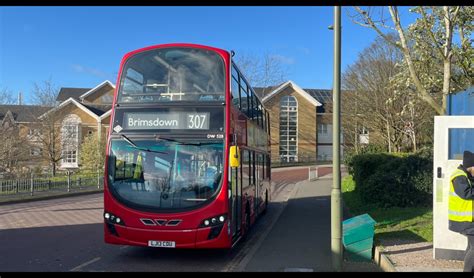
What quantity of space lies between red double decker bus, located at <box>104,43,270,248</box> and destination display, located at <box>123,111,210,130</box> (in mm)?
18

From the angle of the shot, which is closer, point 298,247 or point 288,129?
point 298,247

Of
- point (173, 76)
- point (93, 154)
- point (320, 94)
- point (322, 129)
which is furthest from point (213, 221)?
point (320, 94)

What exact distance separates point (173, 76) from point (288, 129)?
50.7m

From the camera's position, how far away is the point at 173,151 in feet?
27.1

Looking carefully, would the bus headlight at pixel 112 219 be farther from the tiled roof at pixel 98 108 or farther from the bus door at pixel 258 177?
the tiled roof at pixel 98 108

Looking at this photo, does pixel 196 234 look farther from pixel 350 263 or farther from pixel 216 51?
pixel 216 51

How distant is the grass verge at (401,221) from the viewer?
32.3 ft

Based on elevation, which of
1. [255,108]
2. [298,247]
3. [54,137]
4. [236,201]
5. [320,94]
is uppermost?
[320,94]

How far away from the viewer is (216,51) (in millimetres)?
8875

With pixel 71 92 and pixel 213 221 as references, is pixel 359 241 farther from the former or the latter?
pixel 71 92

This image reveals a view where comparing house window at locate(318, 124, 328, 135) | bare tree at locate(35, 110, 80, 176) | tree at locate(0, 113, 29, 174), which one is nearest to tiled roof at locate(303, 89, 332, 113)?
house window at locate(318, 124, 328, 135)

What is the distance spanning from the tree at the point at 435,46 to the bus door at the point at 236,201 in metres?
4.48

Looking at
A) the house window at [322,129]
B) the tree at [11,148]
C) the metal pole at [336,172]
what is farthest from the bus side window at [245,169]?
the house window at [322,129]

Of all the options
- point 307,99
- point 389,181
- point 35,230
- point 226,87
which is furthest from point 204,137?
point 307,99
